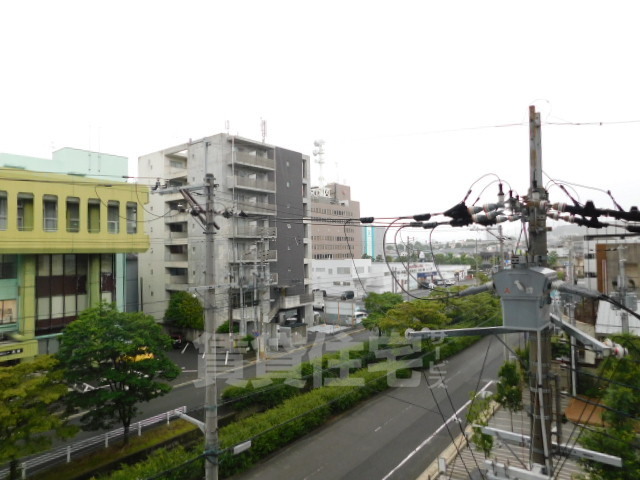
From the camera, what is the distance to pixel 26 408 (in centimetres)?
948

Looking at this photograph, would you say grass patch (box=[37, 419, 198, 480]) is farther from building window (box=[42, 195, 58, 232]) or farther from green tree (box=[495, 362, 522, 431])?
building window (box=[42, 195, 58, 232])

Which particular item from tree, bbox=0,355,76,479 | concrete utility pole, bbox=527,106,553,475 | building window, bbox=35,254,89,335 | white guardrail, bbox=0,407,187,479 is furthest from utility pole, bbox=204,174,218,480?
building window, bbox=35,254,89,335

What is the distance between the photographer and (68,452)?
11594 millimetres

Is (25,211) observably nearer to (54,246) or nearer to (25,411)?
(54,246)

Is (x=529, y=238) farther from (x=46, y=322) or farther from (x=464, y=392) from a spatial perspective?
(x=46, y=322)

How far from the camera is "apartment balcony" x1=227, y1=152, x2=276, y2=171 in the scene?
2736 centimetres

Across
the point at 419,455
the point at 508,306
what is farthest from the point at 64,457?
the point at 508,306

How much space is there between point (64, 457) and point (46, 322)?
9.18 m

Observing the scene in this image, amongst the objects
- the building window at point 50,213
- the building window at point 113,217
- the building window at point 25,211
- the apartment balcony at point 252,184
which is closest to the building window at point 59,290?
the building window at point 50,213

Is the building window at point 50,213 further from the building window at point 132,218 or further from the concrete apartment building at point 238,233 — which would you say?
the concrete apartment building at point 238,233

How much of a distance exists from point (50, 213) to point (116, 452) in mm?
12341

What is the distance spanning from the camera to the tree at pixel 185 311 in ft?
83.8

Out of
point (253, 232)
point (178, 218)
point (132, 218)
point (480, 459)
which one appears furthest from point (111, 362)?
point (178, 218)

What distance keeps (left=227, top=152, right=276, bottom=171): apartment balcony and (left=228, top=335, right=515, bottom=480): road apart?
60.7ft
